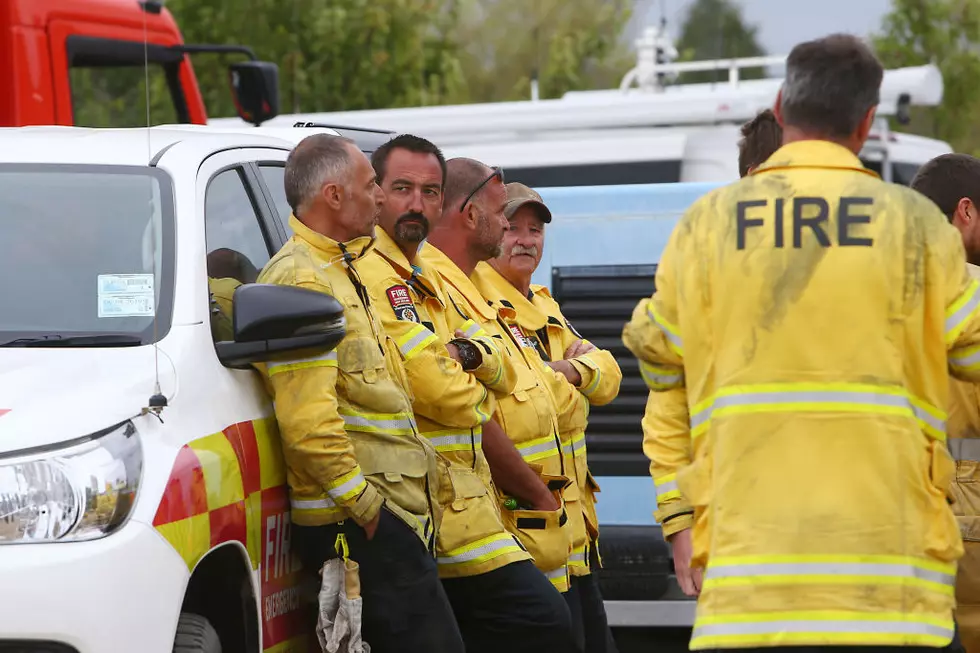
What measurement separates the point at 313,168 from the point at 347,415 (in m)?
0.73

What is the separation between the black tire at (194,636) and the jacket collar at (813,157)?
1656 millimetres

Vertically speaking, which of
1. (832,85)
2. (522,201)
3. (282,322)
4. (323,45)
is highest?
(323,45)

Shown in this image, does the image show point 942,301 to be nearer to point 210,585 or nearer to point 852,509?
point 852,509

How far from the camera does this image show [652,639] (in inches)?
299

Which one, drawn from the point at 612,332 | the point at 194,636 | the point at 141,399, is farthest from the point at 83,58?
the point at 194,636

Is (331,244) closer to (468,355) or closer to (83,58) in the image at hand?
(468,355)

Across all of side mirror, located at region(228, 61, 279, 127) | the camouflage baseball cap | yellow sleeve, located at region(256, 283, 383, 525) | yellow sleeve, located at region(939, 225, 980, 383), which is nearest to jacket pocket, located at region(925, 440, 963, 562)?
yellow sleeve, located at region(939, 225, 980, 383)

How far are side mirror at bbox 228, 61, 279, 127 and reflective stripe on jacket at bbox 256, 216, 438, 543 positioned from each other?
5.34 m

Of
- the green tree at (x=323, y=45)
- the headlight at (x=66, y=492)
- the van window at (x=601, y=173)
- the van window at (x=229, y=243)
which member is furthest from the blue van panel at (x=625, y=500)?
the green tree at (x=323, y=45)

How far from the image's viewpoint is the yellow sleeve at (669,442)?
136 inches

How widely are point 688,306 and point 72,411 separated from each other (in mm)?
1391

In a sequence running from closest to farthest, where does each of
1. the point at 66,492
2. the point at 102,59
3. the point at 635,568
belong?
1. the point at 66,492
2. the point at 635,568
3. the point at 102,59

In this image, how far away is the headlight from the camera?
354 cm

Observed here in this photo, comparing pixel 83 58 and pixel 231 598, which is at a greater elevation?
pixel 83 58
